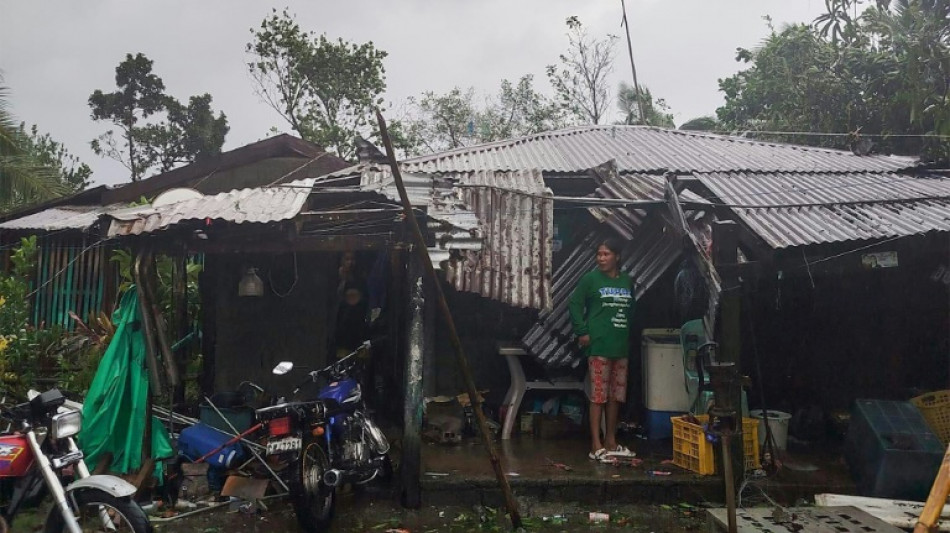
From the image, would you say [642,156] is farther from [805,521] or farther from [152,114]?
[152,114]

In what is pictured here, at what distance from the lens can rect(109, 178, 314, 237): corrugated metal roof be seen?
5.99m

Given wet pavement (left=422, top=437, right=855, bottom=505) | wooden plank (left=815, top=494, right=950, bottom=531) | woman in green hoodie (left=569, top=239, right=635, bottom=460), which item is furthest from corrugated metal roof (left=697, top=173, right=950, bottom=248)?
wet pavement (left=422, top=437, right=855, bottom=505)

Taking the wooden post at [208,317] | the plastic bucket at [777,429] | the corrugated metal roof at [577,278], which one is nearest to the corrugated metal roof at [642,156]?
the corrugated metal roof at [577,278]

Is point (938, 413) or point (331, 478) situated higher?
point (938, 413)

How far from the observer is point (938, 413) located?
7.32 meters

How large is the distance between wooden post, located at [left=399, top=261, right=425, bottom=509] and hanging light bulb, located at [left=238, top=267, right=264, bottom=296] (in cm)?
286

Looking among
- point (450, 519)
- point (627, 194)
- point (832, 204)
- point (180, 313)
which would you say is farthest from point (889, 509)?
point (180, 313)

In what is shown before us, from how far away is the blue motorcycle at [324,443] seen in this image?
580 cm

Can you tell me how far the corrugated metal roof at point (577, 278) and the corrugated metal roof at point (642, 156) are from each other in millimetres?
1363

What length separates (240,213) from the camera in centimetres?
614

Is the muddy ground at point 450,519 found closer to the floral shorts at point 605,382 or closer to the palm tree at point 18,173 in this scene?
the floral shorts at point 605,382

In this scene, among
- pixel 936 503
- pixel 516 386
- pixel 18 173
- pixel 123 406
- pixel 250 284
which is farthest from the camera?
pixel 18 173

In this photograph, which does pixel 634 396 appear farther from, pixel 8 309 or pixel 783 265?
pixel 8 309

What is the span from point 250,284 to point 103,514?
12.9 feet
